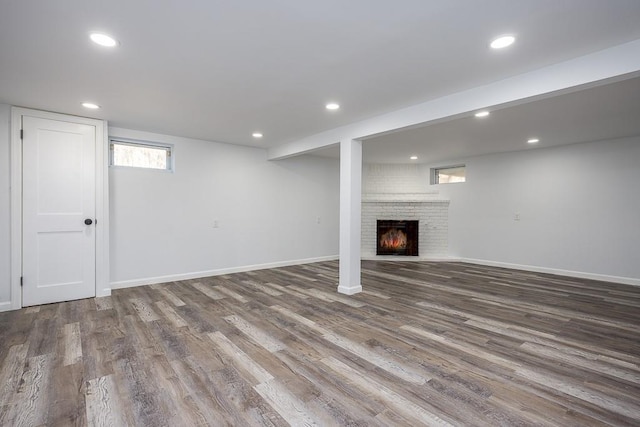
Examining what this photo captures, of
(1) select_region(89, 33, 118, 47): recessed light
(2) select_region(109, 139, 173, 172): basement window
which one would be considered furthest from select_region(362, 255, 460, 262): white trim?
(1) select_region(89, 33, 118, 47): recessed light

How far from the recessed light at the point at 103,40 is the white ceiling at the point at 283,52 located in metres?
0.06

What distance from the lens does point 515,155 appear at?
21.1ft

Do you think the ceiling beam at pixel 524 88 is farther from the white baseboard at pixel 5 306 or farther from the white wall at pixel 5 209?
the white baseboard at pixel 5 306

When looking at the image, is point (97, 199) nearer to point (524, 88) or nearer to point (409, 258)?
point (524, 88)

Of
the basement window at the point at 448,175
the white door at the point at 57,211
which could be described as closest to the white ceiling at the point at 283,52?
the white door at the point at 57,211

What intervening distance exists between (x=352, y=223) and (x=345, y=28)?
2.78 m

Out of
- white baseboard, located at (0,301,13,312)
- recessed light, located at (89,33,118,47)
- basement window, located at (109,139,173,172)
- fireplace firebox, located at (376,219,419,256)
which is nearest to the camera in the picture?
recessed light, located at (89,33,118,47)

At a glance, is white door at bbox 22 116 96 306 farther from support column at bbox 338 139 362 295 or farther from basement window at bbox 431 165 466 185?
basement window at bbox 431 165 466 185

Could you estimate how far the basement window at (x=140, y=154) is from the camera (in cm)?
475

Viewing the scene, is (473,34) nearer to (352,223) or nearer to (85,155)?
(352,223)

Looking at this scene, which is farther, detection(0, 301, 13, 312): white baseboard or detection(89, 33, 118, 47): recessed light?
detection(0, 301, 13, 312): white baseboard

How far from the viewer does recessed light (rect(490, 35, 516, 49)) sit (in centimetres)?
221

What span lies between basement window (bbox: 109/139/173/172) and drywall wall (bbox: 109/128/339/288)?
0.35ft

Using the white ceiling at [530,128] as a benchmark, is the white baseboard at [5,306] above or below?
below
